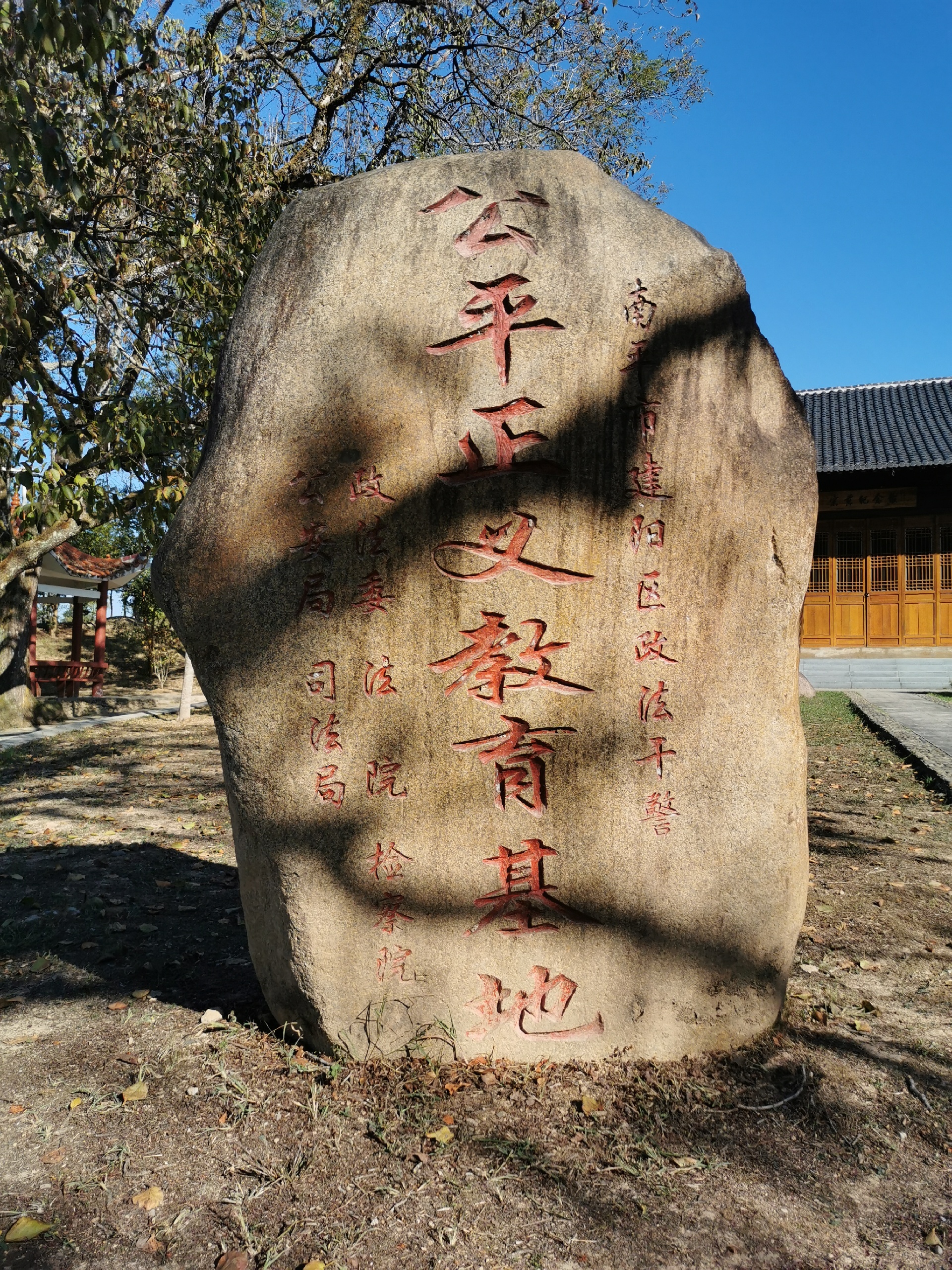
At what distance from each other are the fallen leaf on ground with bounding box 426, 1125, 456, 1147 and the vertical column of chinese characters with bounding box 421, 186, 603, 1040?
1.24ft

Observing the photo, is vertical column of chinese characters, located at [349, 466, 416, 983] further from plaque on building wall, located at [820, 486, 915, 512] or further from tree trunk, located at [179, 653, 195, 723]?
plaque on building wall, located at [820, 486, 915, 512]

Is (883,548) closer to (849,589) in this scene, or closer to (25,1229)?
(849,589)

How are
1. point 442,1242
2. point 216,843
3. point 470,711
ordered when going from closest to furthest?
point 442,1242 < point 470,711 < point 216,843

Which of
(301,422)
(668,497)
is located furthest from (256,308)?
(668,497)

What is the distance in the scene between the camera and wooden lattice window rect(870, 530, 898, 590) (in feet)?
59.5

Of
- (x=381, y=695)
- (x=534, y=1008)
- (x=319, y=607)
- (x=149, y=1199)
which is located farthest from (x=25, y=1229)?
(x=319, y=607)

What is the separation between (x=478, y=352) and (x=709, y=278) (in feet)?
2.82

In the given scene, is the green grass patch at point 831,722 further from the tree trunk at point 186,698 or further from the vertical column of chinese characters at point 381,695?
the tree trunk at point 186,698

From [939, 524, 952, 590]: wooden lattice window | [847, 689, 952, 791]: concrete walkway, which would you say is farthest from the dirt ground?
[939, 524, 952, 590]: wooden lattice window

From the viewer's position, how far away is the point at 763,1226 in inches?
90.9

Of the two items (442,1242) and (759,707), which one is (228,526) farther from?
(442,1242)

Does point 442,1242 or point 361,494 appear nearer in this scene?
point 442,1242

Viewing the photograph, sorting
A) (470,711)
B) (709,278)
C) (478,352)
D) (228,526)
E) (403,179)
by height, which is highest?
(403,179)

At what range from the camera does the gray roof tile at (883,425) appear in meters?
17.4
